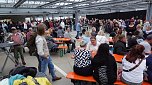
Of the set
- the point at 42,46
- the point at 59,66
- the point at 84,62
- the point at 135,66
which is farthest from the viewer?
the point at 59,66

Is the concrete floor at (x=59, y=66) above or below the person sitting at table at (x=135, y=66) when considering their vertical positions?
below

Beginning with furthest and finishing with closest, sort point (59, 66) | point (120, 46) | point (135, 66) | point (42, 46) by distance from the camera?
point (59, 66)
point (120, 46)
point (42, 46)
point (135, 66)

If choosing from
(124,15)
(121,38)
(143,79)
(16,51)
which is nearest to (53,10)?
(124,15)

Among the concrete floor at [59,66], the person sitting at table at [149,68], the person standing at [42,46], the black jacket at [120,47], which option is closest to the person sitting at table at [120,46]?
the black jacket at [120,47]

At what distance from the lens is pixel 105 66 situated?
3402mm

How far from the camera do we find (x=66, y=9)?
2211 centimetres

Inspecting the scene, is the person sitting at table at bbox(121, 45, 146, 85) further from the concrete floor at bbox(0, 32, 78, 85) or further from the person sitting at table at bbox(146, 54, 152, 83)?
the concrete floor at bbox(0, 32, 78, 85)

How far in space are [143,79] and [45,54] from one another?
2.19 meters

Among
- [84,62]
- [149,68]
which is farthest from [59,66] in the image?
[149,68]

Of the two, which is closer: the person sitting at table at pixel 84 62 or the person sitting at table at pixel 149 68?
the person sitting at table at pixel 149 68

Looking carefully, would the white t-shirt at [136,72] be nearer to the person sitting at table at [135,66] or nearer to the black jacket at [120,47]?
the person sitting at table at [135,66]

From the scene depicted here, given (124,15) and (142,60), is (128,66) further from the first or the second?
(124,15)

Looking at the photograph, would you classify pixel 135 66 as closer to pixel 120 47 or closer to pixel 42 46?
pixel 120 47

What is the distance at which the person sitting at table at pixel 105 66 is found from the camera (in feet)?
11.1
